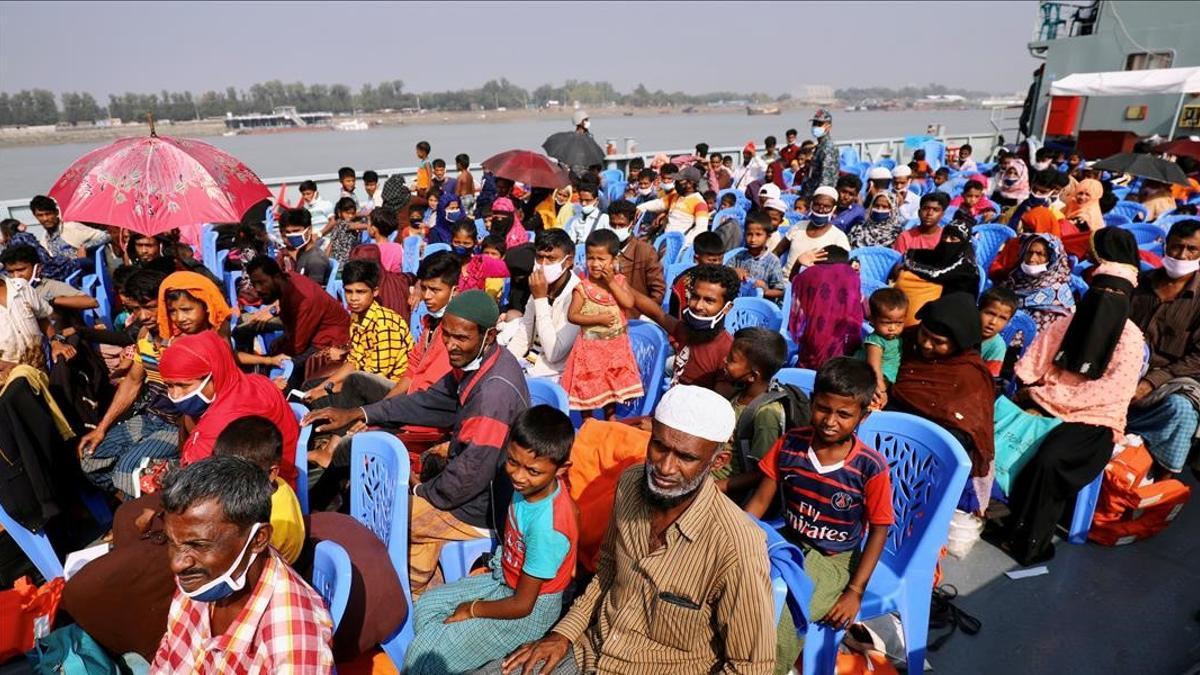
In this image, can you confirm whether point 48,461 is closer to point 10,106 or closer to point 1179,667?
point 1179,667

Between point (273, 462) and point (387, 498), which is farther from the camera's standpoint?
point (387, 498)

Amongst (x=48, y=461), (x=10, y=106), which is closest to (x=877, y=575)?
(x=48, y=461)

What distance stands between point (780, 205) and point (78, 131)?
1932 centimetres

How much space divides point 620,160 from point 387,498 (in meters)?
12.2

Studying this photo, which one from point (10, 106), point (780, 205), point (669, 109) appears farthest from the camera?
point (669, 109)

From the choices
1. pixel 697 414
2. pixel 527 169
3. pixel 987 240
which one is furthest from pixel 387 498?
pixel 987 240

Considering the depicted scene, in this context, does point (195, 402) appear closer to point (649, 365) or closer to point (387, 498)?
point (387, 498)

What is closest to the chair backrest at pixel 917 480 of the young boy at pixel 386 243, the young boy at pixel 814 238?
the young boy at pixel 814 238

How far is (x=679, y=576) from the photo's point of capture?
73.8 inches

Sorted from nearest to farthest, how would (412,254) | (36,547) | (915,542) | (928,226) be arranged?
(915,542)
(36,547)
(928,226)
(412,254)

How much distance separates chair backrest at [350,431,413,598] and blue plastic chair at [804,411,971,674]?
4.88 feet

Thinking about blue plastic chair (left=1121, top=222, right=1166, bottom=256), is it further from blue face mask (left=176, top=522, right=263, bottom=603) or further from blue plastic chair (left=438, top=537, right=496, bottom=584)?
blue face mask (left=176, top=522, right=263, bottom=603)

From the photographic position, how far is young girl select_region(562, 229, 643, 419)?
3.61 meters

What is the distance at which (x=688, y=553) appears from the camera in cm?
186
